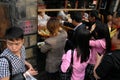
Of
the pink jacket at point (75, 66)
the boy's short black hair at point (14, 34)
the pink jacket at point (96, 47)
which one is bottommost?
the pink jacket at point (75, 66)

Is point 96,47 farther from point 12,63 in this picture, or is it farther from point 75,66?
point 12,63

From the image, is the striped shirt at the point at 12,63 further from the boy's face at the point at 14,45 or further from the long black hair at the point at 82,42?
the long black hair at the point at 82,42

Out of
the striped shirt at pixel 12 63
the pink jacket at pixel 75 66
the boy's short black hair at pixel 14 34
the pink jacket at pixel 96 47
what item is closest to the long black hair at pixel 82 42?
the pink jacket at pixel 75 66

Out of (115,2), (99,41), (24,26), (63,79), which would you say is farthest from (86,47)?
(115,2)

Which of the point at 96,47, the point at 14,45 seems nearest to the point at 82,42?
the point at 96,47

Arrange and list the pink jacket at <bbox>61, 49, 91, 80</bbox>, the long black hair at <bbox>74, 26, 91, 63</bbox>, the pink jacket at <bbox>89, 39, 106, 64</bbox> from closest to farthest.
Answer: the long black hair at <bbox>74, 26, 91, 63</bbox> < the pink jacket at <bbox>61, 49, 91, 80</bbox> < the pink jacket at <bbox>89, 39, 106, 64</bbox>

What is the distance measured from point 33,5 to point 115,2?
427 cm

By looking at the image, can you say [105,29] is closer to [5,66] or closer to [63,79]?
[63,79]

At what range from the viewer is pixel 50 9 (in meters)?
5.71

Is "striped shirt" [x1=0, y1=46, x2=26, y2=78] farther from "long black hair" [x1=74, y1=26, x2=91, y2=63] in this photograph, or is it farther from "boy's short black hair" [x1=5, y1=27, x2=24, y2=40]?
"long black hair" [x1=74, y1=26, x2=91, y2=63]

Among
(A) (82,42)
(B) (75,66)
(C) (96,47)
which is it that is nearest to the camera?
(A) (82,42)

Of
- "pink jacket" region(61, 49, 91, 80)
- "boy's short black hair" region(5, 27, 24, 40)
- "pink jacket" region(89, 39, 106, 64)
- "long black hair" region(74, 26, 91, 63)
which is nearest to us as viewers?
"boy's short black hair" region(5, 27, 24, 40)

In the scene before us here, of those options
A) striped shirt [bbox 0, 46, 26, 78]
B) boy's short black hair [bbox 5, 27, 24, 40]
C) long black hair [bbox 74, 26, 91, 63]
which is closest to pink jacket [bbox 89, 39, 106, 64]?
long black hair [bbox 74, 26, 91, 63]

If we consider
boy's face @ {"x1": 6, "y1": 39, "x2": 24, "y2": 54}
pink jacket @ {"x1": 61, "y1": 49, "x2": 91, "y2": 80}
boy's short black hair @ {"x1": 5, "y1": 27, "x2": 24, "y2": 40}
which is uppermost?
boy's short black hair @ {"x1": 5, "y1": 27, "x2": 24, "y2": 40}
